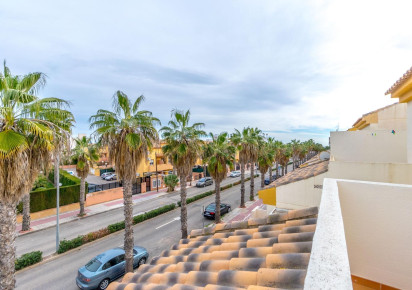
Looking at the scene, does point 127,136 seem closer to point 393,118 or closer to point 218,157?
point 218,157

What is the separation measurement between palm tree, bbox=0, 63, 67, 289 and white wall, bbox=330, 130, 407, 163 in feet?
34.8

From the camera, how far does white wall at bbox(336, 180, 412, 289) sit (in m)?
3.23

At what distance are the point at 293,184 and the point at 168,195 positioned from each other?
24.8 m

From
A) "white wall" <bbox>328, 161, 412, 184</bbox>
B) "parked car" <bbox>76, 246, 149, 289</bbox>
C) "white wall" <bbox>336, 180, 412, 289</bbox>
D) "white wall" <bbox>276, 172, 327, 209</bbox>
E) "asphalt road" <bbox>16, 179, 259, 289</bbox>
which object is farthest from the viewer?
"asphalt road" <bbox>16, 179, 259, 289</bbox>

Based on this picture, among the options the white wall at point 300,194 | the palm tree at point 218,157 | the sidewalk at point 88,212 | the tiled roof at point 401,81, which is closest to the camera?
the tiled roof at point 401,81

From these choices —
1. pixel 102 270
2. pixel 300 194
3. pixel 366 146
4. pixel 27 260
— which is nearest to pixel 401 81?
pixel 366 146

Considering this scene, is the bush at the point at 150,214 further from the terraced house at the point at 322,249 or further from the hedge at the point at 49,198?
the terraced house at the point at 322,249

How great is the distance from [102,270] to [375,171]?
40.6 feet

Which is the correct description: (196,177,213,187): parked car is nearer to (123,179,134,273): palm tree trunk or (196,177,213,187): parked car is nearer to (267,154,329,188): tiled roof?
(123,179,134,273): palm tree trunk

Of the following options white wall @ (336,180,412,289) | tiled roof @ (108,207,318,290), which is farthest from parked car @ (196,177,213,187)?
white wall @ (336,180,412,289)

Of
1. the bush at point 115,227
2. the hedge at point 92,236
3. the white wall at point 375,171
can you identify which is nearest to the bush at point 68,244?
the hedge at point 92,236

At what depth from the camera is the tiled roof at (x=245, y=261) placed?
99.9 inches

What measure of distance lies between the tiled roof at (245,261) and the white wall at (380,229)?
0.69m

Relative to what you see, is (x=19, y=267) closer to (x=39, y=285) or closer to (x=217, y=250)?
(x=39, y=285)
